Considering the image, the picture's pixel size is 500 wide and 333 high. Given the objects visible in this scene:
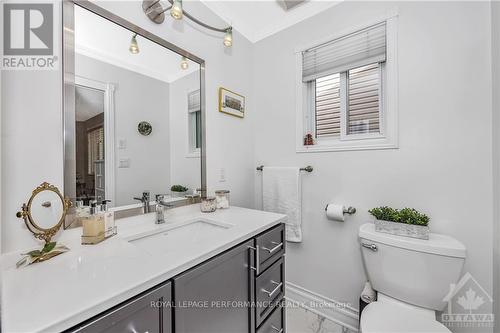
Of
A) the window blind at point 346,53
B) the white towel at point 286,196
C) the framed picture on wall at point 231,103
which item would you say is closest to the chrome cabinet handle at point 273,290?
the white towel at point 286,196

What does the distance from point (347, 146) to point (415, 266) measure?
80 cm

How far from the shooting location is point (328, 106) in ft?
5.48

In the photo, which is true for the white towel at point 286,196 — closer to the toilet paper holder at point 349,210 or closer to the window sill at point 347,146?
the window sill at point 347,146

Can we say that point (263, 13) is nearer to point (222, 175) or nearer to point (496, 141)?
point (222, 175)

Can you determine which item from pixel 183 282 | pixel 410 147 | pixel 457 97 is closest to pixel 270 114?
pixel 410 147

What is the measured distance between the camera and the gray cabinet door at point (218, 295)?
2.23 feet

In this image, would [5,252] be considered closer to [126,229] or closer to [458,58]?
[126,229]

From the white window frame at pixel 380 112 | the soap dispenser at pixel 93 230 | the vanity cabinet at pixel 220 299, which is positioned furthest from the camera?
the white window frame at pixel 380 112

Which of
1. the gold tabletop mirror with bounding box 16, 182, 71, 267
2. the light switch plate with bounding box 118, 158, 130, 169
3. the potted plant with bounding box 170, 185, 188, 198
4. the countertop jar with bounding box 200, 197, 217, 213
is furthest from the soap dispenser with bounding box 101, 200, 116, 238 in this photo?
the countertop jar with bounding box 200, 197, 217, 213

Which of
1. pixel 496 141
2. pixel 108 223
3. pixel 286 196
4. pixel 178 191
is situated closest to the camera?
pixel 108 223

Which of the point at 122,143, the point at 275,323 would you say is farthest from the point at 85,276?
the point at 275,323

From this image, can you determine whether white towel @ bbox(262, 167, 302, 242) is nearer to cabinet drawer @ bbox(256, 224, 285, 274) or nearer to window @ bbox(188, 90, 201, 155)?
cabinet drawer @ bbox(256, 224, 285, 274)

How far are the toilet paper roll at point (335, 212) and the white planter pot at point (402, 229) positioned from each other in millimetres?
237

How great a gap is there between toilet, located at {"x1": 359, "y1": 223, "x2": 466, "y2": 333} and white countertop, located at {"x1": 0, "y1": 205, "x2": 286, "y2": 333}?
2.52 feet
